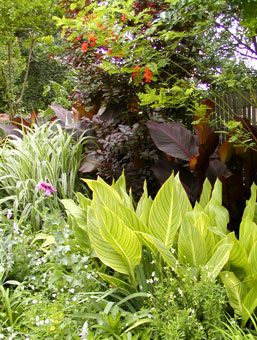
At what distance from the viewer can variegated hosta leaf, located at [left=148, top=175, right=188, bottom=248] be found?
1.94m

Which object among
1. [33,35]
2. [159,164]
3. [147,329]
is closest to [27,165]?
[159,164]

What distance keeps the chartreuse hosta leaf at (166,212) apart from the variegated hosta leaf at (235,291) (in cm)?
35

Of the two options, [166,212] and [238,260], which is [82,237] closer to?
[166,212]

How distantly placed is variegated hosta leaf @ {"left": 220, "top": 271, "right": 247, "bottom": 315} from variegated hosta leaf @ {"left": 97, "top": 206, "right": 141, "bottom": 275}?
17.2 inches

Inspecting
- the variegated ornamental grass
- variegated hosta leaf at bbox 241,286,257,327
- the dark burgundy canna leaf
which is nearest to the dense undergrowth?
variegated hosta leaf at bbox 241,286,257,327

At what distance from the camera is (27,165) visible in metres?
3.90

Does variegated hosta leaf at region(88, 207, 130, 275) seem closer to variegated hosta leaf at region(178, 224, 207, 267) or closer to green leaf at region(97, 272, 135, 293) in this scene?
green leaf at region(97, 272, 135, 293)

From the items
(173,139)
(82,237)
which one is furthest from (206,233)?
(173,139)

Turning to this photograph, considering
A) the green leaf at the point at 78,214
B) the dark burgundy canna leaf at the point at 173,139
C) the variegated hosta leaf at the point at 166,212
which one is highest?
the dark burgundy canna leaf at the point at 173,139

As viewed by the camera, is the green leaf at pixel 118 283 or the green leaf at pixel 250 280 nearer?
the green leaf at pixel 250 280

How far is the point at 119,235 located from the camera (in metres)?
1.84

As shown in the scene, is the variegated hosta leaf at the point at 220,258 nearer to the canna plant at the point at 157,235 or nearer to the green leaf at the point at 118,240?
the canna plant at the point at 157,235

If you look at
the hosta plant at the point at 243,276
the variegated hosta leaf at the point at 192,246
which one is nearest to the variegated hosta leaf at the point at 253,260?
the hosta plant at the point at 243,276

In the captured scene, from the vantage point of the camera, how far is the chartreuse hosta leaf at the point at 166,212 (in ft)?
6.37
